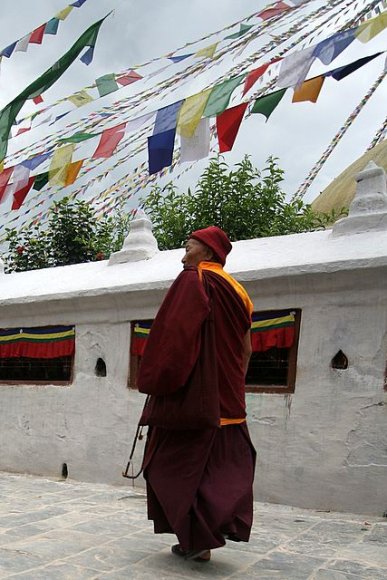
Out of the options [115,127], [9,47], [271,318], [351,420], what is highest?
[9,47]

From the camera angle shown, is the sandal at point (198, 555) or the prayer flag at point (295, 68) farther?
the prayer flag at point (295, 68)

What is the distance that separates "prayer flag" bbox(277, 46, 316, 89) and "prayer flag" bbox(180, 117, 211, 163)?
90cm

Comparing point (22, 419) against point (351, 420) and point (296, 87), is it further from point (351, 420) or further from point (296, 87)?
point (296, 87)

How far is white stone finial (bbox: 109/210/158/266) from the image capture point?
6969 mm

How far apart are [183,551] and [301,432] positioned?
1.89 metres

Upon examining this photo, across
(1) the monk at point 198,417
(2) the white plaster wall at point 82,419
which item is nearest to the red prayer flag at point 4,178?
(2) the white plaster wall at point 82,419

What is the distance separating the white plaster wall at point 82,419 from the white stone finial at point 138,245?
3.50 feet

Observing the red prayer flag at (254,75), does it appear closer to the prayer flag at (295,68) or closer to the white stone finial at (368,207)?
the prayer flag at (295,68)

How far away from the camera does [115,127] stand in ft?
23.7

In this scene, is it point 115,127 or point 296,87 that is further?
point 115,127

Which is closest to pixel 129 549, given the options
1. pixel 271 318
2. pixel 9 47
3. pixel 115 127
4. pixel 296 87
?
pixel 271 318

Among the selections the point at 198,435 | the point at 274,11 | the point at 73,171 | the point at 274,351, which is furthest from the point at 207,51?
the point at 198,435

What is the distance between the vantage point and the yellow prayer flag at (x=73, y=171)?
7.63 metres

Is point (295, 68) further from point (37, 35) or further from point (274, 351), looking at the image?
point (37, 35)
